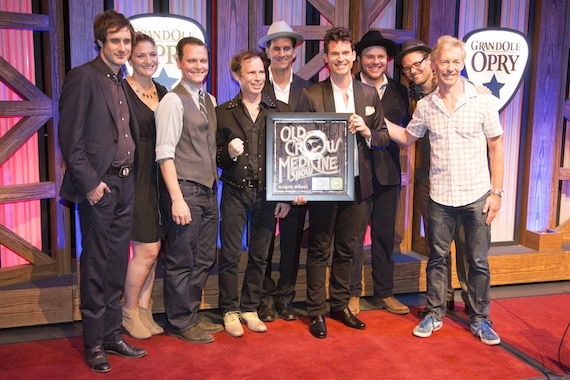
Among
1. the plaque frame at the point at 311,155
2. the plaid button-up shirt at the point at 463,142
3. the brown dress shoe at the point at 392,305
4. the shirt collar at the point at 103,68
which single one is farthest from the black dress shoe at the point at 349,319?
the shirt collar at the point at 103,68

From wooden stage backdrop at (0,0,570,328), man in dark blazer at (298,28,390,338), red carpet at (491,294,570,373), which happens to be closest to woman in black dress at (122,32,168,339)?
wooden stage backdrop at (0,0,570,328)

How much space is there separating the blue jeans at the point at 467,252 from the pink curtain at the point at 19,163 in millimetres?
3085

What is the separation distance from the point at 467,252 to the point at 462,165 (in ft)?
2.09

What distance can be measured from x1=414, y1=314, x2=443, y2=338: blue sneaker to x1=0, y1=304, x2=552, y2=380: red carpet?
5 cm

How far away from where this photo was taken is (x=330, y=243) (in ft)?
14.0

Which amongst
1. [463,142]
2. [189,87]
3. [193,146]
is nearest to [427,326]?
[463,142]

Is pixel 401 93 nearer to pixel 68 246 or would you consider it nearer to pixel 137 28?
pixel 137 28

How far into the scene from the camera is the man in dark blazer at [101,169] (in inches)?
133

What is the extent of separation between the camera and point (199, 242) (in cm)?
403

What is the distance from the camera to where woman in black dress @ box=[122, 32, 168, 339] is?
3848mm

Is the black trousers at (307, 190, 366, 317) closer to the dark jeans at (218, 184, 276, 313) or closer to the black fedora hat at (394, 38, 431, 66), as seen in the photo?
A: the dark jeans at (218, 184, 276, 313)

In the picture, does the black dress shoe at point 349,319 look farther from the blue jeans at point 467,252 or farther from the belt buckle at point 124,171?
the belt buckle at point 124,171

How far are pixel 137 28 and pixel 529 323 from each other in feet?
12.3

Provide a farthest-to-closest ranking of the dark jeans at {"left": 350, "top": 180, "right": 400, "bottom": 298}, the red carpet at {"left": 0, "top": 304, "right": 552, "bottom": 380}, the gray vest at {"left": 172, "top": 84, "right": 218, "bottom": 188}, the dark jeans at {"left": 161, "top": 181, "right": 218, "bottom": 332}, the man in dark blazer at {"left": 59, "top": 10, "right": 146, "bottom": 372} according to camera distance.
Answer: the dark jeans at {"left": 350, "top": 180, "right": 400, "bottom": 298}, the dark jeans at {"left": 161, "top": 181, "right": 218, "bottom": 332}, the gray vest at {"left": 172, "top": 84, "right": 218, "bottom": 188}, the red carpet at {"left": 0, "top": 304, "right": 552, "bottom": 380}, the man in dark blazer at {"left": 59, "top": 10, "right": 146, "bottom": 372}
